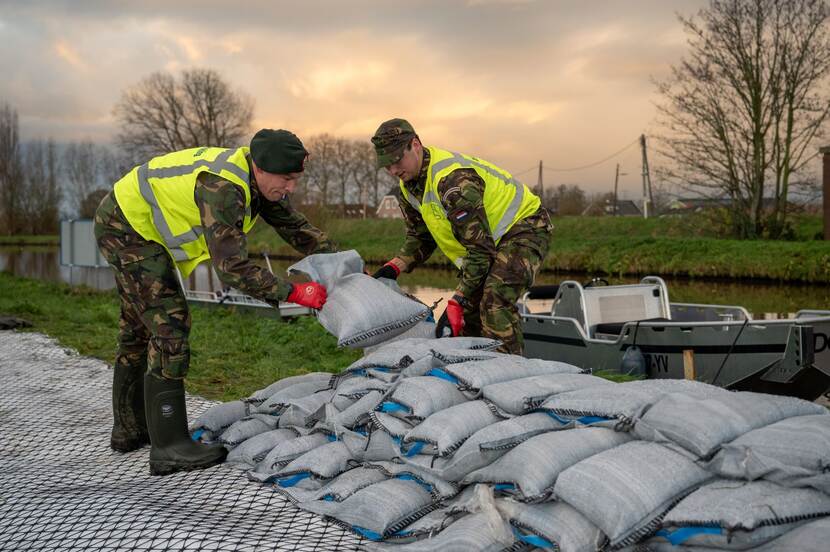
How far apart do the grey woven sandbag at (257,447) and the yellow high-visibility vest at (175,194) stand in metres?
0.89

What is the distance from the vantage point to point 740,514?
6.68 ft

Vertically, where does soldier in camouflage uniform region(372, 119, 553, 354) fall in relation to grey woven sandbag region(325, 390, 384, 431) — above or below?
above

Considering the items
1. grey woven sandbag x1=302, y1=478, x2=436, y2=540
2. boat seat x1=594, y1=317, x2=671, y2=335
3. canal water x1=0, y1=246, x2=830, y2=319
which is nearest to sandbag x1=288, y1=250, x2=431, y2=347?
grey woven sandbag x1=302, y1=478, x2=436, y2=540

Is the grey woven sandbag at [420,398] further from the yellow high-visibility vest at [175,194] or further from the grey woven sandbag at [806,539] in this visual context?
the grey woven sandbag at [806,539]

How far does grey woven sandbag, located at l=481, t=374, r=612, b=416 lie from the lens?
9.09 feet

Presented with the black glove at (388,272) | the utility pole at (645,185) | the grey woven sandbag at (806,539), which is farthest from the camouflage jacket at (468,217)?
the utility pole at (645,185)

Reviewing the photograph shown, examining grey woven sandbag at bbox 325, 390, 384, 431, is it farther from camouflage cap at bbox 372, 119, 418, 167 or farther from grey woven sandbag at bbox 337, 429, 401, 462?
Result: camouflage cap at bbox 372, 119, 418, 167

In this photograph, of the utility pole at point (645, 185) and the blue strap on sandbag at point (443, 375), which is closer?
the blue strap on sandbag at point (443, 375)

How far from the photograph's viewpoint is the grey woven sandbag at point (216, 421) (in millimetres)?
3807

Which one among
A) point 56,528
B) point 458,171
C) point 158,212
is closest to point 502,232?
point 458,171

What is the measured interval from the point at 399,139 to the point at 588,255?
18.5 m

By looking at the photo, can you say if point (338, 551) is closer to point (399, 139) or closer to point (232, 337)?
point (399, 139)

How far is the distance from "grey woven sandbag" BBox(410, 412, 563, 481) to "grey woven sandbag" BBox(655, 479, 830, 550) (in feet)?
1.87

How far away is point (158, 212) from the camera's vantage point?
11.5 feet
